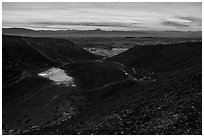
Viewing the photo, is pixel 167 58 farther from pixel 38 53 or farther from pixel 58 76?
pixel 38 53

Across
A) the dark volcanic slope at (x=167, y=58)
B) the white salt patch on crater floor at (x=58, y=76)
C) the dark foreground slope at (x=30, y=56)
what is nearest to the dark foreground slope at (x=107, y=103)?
the dark volcanic slope at (x=167, y=58)

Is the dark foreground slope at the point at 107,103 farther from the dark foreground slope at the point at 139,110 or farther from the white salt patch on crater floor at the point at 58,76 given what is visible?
the white salt patch on crater floor at the point at 58,76

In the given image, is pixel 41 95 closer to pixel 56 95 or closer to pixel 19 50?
pixel 56 95

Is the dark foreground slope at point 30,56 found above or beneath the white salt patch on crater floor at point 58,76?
above

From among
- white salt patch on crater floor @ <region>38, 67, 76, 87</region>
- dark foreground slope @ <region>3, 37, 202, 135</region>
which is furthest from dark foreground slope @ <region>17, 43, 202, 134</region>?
white salt patch on crater floor @ <region>38, 67, 76, 87</region>

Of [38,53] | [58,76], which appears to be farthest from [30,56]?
[58,76]
